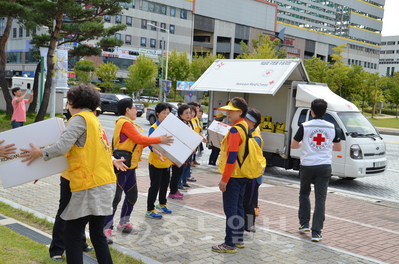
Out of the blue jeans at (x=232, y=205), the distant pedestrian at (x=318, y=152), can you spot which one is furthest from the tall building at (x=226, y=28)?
the blue jeans at (x=232, y=205)

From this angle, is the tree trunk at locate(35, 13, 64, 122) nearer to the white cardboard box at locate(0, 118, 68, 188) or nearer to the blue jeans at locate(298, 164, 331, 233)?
the blue jeans at locate(298, 164, 331, 233)

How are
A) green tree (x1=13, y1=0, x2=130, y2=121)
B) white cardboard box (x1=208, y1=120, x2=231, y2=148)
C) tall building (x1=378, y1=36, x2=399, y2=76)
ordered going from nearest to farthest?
1. white cardboard box (x1=208, y1=120, x2=231, y2=148)
2. green tree (x1=13, y1=0, x2=130, y2=121)
3. tall building (x1=378, y1=36, x2=399, y2=76)

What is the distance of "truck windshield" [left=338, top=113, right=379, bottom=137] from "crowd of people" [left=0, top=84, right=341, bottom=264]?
15.9ft

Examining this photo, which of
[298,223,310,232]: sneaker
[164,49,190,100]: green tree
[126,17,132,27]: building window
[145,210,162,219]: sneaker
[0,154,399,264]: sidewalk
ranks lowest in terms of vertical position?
[0,154,399,264]: sidewalk

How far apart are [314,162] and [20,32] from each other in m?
72.9

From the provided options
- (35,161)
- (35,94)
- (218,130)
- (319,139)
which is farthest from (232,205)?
(35,94)

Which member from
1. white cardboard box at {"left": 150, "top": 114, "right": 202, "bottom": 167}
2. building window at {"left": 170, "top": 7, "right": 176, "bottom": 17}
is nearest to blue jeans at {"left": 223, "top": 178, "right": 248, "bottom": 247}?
white cardboard box at {"left": 150, "top": 114, "right": 202, "bottom": 167}

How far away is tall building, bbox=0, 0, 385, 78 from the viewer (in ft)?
241

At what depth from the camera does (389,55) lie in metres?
146

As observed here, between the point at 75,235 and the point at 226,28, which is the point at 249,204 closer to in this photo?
the point at 75,235

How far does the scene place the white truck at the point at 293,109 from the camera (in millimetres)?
10586

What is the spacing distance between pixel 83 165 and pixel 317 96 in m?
8.57

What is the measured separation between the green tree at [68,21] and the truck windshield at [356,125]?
41.2 feet

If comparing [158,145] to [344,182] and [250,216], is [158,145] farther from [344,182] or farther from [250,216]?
[344,182]
